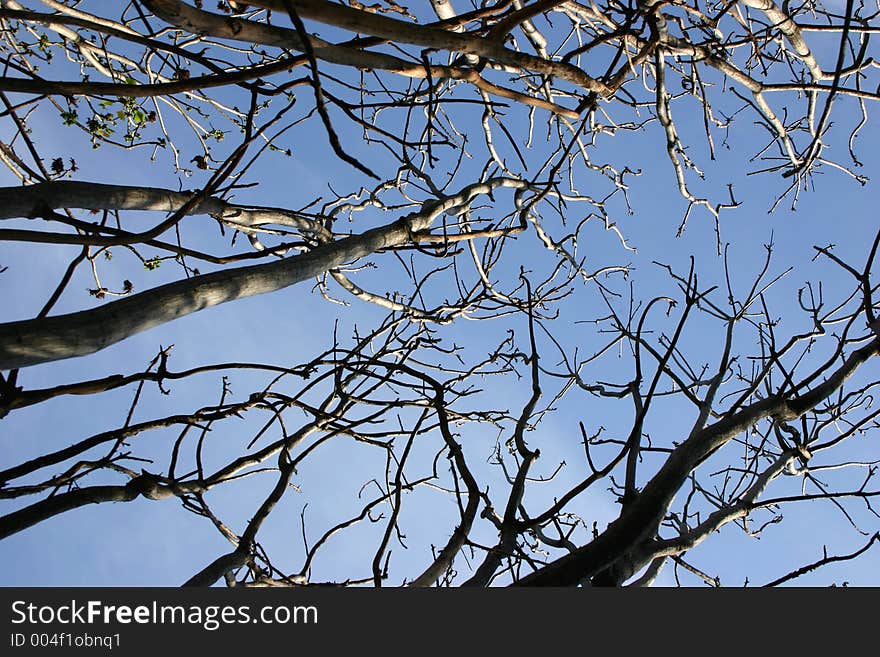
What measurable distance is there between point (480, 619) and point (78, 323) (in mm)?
929

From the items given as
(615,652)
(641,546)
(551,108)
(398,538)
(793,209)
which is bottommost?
(615,652)

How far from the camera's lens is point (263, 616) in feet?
4.41

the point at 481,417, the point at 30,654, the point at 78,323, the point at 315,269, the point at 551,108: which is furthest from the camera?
the point at 481,417

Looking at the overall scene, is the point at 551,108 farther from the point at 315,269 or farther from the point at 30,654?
the point at 30,654

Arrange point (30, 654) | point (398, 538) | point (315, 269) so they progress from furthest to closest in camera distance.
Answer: point (398, 538)
point (315, 269)
point (30, 654)

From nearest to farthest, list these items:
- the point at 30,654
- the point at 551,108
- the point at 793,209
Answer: the point at 30,654 < the point at 551,108 < the point at 793,209

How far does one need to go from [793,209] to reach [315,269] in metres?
3.20

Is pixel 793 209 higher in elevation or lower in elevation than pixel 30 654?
higher

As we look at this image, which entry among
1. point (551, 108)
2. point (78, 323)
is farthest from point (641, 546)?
point (551, 108)

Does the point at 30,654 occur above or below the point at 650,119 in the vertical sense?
below

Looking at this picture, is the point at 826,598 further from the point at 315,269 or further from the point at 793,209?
the point at 793,209

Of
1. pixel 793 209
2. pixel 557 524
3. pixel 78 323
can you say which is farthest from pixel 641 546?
pixel 793 209

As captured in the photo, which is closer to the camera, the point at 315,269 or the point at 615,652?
the point at 615,652

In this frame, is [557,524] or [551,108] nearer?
[557,524]
